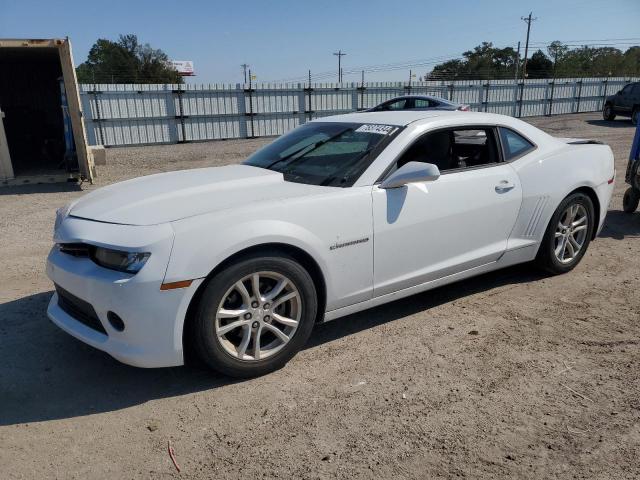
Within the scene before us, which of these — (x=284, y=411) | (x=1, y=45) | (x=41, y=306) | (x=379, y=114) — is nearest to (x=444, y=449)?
(x=284, y=411)

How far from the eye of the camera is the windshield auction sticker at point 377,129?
3746 millimetres

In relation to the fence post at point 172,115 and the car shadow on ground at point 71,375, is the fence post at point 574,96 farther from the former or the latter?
the car shadow on ground at point 71,375

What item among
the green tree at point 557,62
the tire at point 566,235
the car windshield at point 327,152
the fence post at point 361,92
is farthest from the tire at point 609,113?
the green tree at point 557,62

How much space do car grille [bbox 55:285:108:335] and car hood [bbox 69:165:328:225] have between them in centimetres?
49

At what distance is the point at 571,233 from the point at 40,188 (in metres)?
9.44

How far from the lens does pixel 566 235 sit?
15.4 feet

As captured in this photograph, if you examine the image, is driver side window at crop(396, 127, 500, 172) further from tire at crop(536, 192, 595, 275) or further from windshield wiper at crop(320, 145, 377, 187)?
tire at crop(536, 192, 595, 275)

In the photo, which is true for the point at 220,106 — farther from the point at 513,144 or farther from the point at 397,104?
the point at 513,144

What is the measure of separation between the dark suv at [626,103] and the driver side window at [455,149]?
70.2ft

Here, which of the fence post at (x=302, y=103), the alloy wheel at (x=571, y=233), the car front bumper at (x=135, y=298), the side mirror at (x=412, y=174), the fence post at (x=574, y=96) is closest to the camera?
the car front bumper at (x=135, y=298)

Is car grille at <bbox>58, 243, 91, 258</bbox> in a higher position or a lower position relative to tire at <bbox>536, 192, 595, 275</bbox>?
higher

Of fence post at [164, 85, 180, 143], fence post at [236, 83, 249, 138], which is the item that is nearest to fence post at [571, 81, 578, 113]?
fence post at [236, 83, 249, 138]

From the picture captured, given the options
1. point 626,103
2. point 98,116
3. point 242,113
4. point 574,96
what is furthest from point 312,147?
point 574,96

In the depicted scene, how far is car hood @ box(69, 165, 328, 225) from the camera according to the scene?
118 inches
